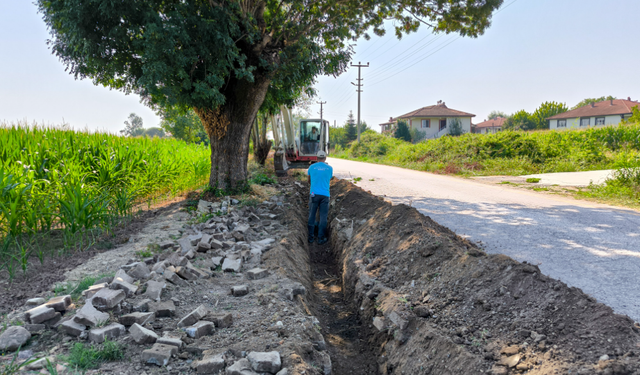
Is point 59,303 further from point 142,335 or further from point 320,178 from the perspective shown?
point 320,178

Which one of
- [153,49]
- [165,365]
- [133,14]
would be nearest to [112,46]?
[133,14]

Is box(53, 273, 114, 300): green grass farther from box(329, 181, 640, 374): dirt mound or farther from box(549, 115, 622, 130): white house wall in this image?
box(549, 115, 622, 130): white house wall

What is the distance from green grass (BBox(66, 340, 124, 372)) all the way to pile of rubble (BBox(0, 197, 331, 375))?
0.30 ft

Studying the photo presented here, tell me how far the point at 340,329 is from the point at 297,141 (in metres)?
15.0

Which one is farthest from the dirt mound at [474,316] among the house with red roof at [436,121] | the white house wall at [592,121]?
the house with red roof at [436,121]

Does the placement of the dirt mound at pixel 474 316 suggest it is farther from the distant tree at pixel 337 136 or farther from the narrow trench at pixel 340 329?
the distant tree at pixel 337 136

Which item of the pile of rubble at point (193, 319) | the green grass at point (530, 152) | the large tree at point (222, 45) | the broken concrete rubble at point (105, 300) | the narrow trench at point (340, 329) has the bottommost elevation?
the narrow trench at point (340, 329)

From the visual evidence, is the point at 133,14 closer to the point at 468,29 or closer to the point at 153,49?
the point at 153,49

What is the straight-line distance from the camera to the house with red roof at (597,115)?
47.5 meters

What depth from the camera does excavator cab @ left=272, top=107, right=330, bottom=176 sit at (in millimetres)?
18281

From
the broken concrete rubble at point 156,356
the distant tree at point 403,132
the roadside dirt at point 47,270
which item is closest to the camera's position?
the broken concrete rubble at point 156,356

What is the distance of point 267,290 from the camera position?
440cm

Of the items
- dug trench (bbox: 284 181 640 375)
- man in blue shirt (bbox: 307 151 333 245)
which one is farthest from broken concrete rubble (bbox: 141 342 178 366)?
man in blue shirt (bbox: 307 151 333 245)

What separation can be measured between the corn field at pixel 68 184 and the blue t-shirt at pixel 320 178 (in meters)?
3.55
